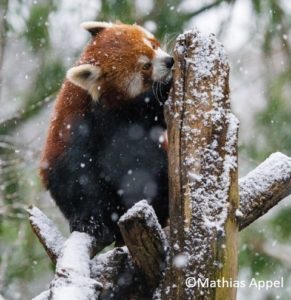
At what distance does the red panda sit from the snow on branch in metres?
0.59

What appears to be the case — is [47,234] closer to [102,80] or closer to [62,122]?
[62,122]

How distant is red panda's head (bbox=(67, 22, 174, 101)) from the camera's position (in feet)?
10.3

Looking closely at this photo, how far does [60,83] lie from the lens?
214 inches

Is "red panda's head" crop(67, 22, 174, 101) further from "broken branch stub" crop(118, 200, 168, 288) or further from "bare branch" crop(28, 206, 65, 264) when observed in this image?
"broken branch stub" crop(118, 200, 168, 288)

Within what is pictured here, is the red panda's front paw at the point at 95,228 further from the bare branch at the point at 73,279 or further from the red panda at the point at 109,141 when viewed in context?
the bare branch at the point at 73,279

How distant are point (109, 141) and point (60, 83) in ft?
8.12

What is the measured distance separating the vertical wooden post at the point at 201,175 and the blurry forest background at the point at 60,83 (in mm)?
2926

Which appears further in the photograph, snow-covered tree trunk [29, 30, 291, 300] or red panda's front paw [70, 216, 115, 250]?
red panda's front paw [70, 216, 115, 250]

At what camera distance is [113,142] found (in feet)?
10.1

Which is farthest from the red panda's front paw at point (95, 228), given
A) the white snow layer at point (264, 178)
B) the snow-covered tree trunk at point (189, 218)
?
the white snow layer at point (264, 178)

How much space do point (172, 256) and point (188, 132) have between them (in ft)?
1.31

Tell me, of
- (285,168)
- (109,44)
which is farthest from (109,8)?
(285,168)

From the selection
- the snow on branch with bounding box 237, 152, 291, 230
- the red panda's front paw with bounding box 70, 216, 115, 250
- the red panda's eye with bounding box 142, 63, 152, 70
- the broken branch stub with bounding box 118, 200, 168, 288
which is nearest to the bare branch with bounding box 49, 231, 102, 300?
the broken branch stub with bounding box 118, 200, 168, 288

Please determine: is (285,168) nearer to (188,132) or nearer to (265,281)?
(188,132)
